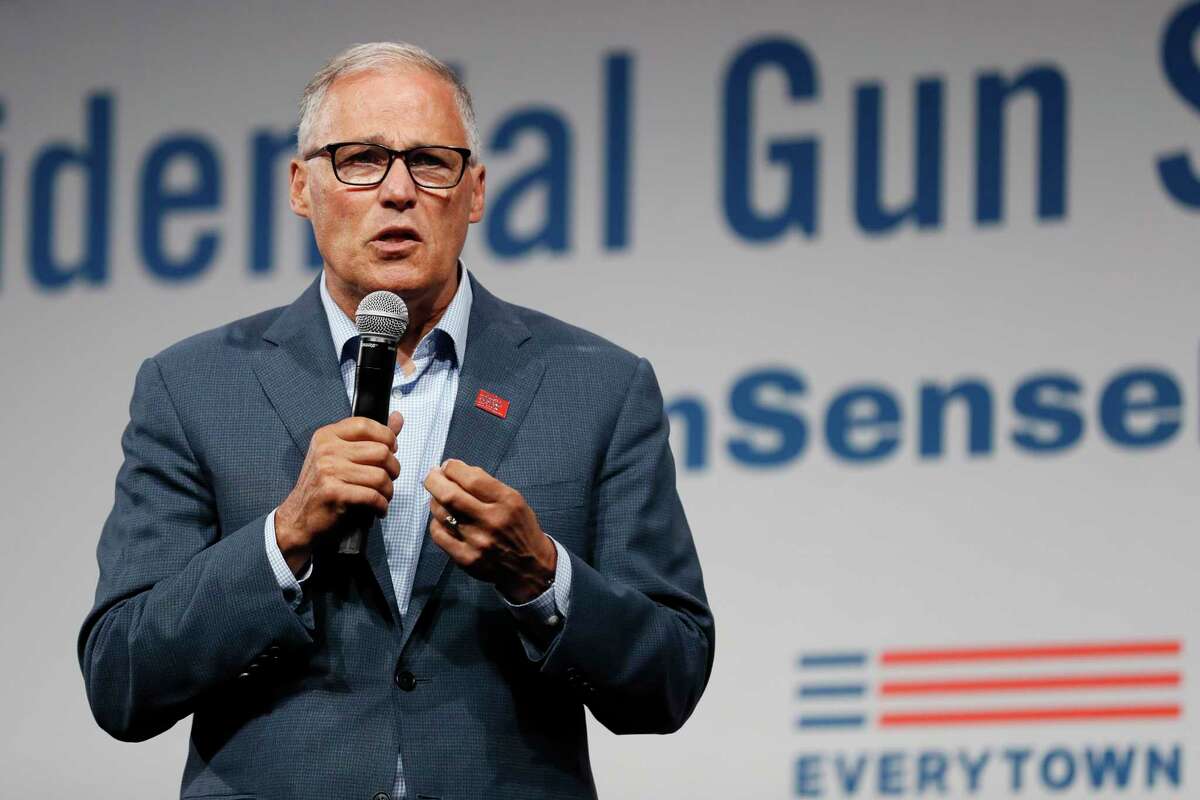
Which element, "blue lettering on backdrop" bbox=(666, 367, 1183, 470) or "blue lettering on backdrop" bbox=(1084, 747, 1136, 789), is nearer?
"blue lettering on backdrop" bbox=(1084, 747, 1136, 789)

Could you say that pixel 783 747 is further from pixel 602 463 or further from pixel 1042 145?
pixel 602 463

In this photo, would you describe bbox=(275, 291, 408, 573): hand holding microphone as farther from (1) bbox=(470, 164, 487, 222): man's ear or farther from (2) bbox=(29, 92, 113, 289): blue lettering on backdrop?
(2) bbox=(29, 92, 113, 289): blue lettering on backdrop

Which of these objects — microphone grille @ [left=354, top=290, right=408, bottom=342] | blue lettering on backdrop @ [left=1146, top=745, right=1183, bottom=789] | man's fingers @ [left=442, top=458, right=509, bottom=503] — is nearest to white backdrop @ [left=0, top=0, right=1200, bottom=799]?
blue lettering on backdrop @ [left=1146, top=745, right=1183, bottom=789]

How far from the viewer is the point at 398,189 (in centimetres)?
227

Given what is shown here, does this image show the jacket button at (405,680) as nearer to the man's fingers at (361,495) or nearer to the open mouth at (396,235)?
the man's fingers at (361,495)

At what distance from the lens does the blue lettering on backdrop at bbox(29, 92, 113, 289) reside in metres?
4.66

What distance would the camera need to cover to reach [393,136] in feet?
7.57

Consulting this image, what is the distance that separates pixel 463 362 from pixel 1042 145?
2205 millimetres

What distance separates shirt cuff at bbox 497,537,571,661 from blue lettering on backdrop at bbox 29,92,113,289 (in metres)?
2.84

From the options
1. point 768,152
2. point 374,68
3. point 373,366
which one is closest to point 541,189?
point 768,152

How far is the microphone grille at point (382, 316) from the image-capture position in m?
2.12

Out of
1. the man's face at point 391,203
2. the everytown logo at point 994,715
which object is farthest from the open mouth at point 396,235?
the everytown logo at point 994,715

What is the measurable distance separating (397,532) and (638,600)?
0.29 metres

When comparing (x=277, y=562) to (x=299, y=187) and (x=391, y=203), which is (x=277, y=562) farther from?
(x=299, y=187)
